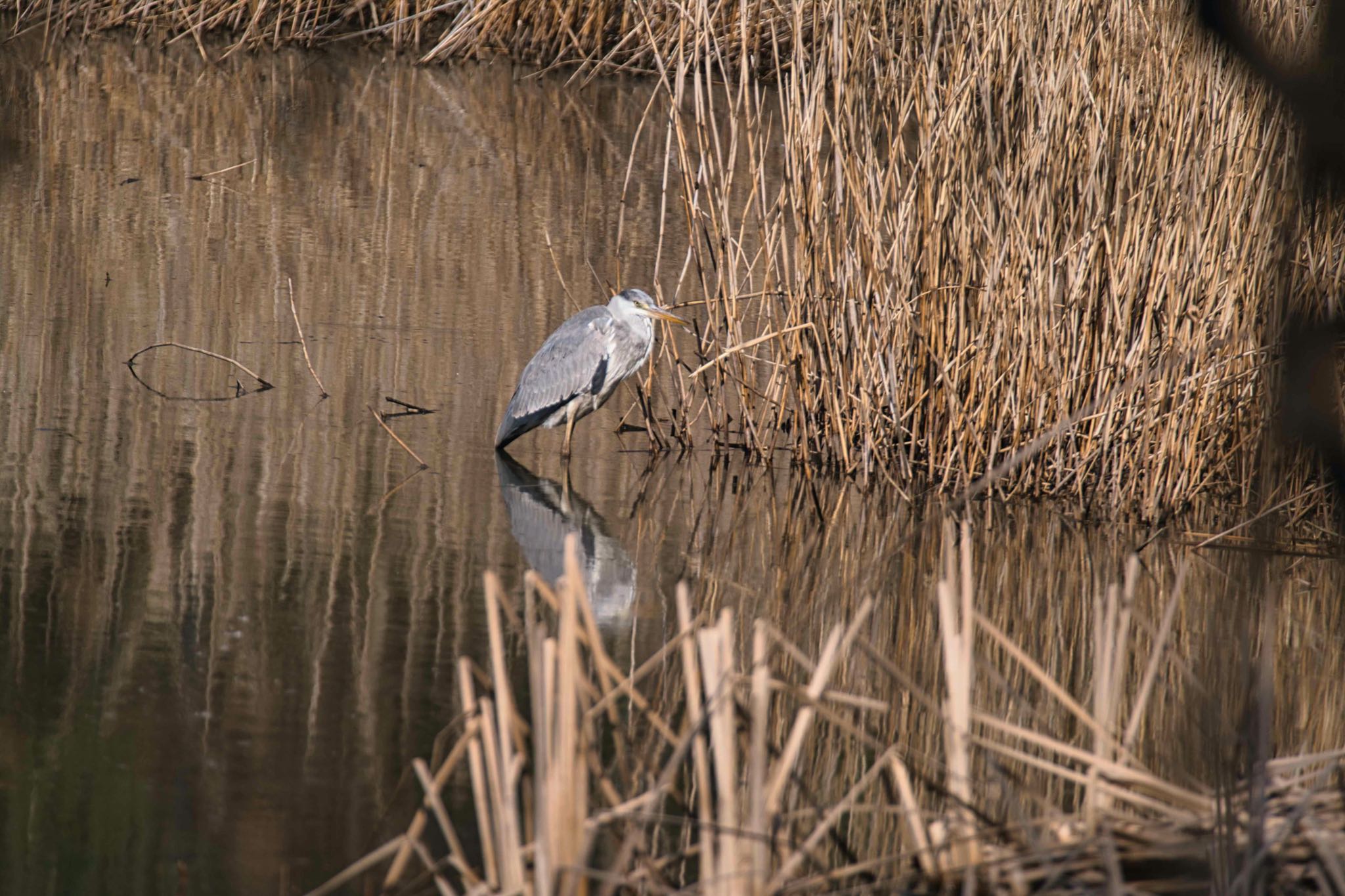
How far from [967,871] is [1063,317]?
2720mm

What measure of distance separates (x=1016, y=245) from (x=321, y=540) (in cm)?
197

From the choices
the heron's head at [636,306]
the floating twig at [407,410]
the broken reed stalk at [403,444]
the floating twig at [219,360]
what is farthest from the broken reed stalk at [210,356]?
the heron's head at [636,306]

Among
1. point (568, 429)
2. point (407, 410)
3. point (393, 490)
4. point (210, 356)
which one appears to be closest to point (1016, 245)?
point (568, 429)

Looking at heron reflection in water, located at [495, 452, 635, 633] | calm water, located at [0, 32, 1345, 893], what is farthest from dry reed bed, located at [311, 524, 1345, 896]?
heron reflection in water, located at [495, 452, 635, 633]

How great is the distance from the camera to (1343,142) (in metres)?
1.03

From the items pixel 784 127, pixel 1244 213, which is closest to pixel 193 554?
pixel 784 127

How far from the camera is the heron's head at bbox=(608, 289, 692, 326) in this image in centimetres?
540

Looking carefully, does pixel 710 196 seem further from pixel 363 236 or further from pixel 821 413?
pixel 363 236

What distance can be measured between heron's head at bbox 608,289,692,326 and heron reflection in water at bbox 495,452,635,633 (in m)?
0.65

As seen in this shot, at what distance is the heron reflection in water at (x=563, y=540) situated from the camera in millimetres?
3787

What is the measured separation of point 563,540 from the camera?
4375mm

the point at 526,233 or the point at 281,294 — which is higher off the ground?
the point at 526,233

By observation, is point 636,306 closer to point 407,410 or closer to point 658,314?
point 658,314

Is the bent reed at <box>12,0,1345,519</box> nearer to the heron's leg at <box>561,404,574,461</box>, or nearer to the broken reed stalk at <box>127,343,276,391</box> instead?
the heron's leg at <box>561,404,574,461</box>
